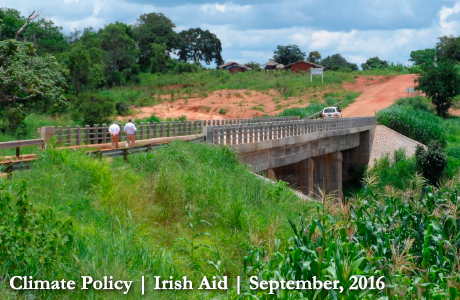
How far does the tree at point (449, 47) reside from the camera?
89062 millimetres

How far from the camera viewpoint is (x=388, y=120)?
53906mm

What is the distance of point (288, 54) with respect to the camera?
4683 inches

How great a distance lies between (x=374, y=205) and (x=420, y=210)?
1.30 metres

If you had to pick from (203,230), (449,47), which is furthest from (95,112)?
(449,47)

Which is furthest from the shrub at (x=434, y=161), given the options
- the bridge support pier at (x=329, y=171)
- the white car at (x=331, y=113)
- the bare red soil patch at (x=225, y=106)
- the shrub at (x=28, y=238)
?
the shrub at (x=28, y=238)

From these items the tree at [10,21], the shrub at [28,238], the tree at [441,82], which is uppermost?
the tree at [10,21]

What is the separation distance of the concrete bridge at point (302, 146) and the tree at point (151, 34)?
46.9 meters

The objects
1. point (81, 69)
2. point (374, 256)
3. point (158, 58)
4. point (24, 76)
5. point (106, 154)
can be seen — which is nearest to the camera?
point (374, 256)

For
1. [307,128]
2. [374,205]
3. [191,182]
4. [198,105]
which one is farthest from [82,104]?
[374,205]

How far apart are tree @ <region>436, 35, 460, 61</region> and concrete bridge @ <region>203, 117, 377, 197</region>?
Answer: 145ft

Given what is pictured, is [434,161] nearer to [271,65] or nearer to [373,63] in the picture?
[271,65]

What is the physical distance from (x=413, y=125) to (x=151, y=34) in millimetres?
56225

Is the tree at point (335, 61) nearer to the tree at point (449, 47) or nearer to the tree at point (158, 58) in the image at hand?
the tree at point (449, 47)

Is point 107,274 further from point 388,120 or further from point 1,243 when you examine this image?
point 388,120
